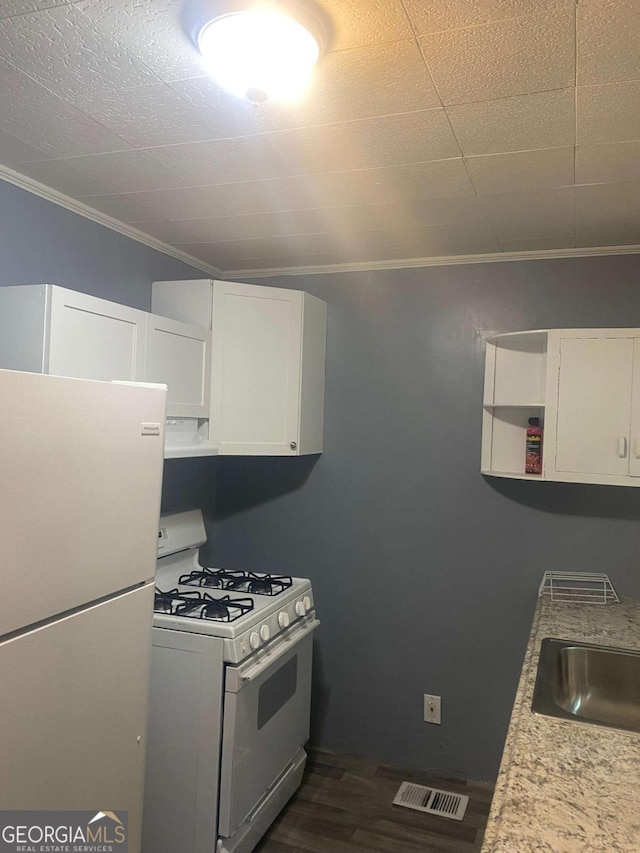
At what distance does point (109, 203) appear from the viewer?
7.54ft

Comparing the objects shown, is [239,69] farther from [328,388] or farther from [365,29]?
[328,388]

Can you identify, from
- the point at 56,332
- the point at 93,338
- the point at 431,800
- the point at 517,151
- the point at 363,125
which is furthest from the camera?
the point at 431,800

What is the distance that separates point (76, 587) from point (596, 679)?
1.56 metres

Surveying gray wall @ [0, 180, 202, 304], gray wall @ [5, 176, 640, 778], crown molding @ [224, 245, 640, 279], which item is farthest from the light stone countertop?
gray wall @ [0, 180, 202, 304]

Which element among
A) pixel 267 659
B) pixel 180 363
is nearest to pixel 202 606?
pixel 267 659

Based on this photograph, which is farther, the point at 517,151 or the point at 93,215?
the point at 93,215

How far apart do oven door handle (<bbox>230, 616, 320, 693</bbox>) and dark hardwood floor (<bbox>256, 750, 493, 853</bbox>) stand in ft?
2.29

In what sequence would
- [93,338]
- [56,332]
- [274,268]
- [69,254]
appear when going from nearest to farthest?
[56,332] → [93,338] → [69,254] → [274,268]

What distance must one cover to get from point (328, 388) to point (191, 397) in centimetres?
77

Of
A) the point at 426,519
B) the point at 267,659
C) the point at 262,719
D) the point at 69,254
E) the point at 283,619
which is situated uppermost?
the point at 69,254

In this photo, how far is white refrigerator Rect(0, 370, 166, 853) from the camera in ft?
4.06

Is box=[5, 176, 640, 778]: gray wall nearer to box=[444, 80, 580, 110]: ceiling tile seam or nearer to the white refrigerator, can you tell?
the white refrigerator

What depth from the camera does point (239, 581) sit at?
8.94 ft

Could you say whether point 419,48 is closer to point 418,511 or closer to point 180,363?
point 180,363
